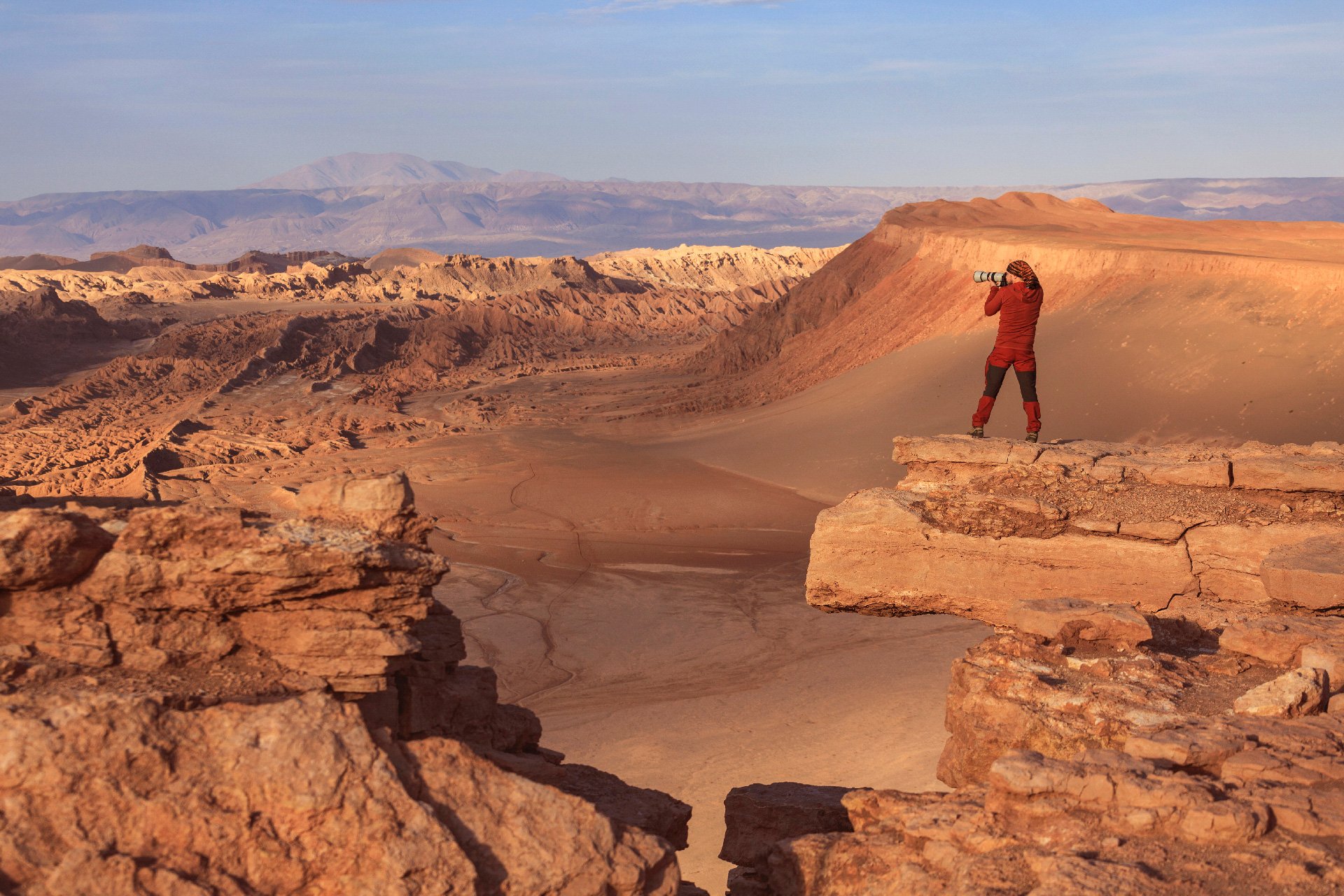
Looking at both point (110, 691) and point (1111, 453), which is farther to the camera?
point (1111, 453)

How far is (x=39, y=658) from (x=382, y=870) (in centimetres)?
145

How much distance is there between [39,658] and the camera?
3855 millimetres

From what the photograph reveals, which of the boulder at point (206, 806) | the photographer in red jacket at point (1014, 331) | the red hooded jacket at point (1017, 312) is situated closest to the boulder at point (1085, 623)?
the photographer in red jacket at point (1014, 331)

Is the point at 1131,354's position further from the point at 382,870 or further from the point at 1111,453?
the point at 382,870

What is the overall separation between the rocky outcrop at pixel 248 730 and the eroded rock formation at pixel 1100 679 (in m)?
1.24

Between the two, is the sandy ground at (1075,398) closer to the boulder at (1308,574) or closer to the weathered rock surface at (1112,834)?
the boulder at (1308,574)

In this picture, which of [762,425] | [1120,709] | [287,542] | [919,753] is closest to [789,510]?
[762,425]

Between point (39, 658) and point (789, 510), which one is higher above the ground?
point (39, 658)

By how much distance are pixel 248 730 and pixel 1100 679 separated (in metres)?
3.75

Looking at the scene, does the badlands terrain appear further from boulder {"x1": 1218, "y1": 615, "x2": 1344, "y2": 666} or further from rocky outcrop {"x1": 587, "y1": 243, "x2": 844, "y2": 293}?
rocky outcrop {"x1": 587, "y1": 243, "x2": 844, "y2": 293}

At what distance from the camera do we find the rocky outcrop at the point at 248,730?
332 centimetres

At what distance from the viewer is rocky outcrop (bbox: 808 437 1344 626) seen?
6891 mm

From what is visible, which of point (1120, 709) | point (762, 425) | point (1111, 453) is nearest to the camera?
point (1120, 709)

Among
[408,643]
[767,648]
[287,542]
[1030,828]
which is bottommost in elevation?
[767,648]
